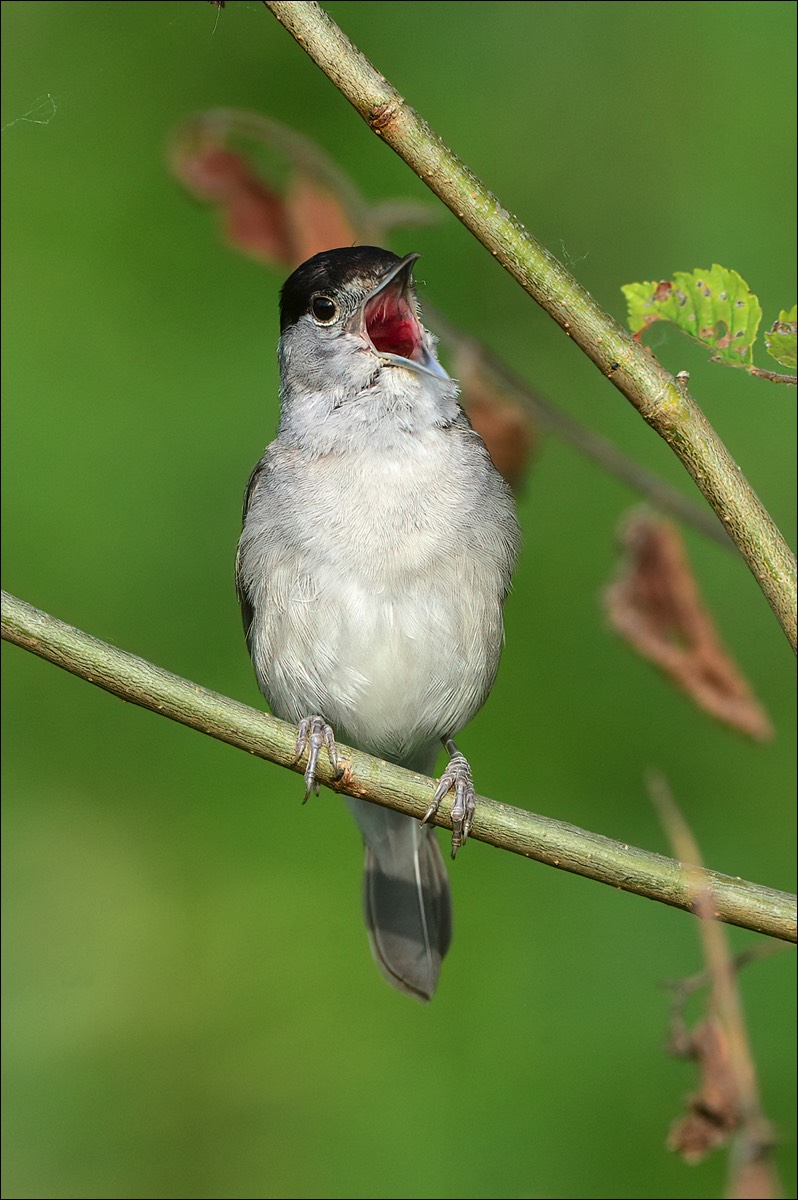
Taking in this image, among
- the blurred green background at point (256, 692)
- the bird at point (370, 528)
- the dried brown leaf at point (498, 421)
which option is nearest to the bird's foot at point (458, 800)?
the bird at point (370, 528)

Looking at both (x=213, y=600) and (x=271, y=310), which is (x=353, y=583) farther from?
(x=271, y=310)

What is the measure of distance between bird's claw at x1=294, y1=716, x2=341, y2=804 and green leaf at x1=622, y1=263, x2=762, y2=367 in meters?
0.91

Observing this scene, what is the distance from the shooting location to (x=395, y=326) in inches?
136

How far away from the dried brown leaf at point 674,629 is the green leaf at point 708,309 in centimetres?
90

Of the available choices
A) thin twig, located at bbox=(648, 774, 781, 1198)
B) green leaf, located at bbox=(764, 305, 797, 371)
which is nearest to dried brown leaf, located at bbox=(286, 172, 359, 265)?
green leaf, located at bbox=(764, 305, 797, 371)

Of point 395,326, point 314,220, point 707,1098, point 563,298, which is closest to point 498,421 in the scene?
point 395,326

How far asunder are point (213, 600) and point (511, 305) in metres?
1.75

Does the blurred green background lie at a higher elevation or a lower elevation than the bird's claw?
higher

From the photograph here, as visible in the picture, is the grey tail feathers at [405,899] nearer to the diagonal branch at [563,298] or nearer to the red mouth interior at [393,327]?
the red mouth interior at [393,327]

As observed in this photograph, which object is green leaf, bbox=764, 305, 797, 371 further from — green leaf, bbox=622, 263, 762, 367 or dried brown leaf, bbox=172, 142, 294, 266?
dried brown leaf, bbox=172, 142, 294, 266

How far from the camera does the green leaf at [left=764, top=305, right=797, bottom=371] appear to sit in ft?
7.07

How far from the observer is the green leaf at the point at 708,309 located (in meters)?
2.25

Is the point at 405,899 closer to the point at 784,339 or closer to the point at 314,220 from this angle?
the point at 314,220

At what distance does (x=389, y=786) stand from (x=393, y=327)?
1.43 m
